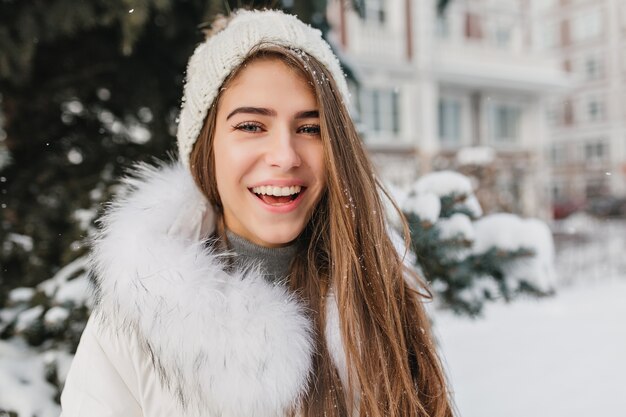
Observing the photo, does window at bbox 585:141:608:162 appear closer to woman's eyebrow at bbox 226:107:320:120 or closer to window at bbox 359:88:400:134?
window at bbox 359:88:400:134

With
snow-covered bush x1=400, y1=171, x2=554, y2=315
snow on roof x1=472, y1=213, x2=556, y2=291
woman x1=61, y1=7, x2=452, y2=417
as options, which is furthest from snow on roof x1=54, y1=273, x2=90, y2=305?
snow on roof x1=472, y1=213, x2=556, y2=291

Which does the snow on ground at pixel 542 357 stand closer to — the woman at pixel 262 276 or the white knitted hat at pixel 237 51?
the woman at pixel 262 276

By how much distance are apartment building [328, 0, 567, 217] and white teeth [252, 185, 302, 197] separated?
1022cm

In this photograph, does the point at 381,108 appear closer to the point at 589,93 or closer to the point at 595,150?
the point at 589,93

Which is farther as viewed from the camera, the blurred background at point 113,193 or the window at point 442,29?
the window at point 442,29

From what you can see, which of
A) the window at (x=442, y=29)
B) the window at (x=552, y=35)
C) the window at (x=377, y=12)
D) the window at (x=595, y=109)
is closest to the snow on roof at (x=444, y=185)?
the window at (x=377, y=12)

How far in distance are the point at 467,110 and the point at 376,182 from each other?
15042 millimetres

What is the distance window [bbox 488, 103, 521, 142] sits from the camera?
16094 millimetres

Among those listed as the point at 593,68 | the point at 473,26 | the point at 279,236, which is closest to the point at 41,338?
the point at 279,236

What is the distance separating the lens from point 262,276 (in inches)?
47.0

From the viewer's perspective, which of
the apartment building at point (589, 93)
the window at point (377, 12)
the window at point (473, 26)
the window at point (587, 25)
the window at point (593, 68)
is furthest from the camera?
the window at point (593, 68)

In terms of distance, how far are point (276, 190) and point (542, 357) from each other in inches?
155

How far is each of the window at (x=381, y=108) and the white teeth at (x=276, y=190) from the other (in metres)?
12.3

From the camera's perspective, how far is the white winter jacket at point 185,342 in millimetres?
1069
